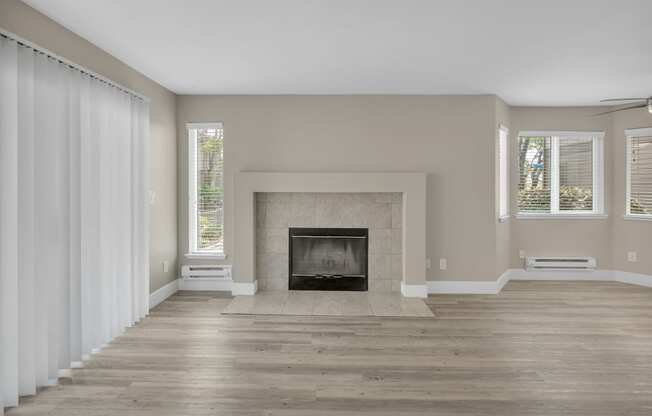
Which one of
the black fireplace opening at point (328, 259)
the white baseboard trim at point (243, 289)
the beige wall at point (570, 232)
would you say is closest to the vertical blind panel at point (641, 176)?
the beige wall at point (570, 232)

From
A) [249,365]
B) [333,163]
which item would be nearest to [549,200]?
[333,163]

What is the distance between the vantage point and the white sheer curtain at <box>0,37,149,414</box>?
9.74ft

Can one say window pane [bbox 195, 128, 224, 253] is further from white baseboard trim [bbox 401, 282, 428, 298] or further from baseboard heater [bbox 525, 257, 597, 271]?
baseboard heater [bbox 525, 257, 597, 271]

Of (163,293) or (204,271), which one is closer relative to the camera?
(163,293)

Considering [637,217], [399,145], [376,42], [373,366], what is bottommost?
[373,366]

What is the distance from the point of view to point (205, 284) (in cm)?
634

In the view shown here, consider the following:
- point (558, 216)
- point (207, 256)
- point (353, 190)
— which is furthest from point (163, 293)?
point (558, 216)

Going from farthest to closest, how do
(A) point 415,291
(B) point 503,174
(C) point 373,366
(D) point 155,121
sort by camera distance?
(B) point 503,174 → (A) point 415,291 → (D) point 155,121 → (C) point 373,366

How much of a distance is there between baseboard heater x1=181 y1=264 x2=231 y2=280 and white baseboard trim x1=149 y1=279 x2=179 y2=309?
177 mm

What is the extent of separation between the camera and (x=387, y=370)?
3.60 metres

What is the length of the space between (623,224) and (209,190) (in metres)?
6.01

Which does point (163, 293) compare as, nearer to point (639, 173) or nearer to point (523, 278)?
point (523, 278)

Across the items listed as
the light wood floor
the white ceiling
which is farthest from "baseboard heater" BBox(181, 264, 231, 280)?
the white ceiling

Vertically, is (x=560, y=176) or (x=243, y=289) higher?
(x=560, y=176)
